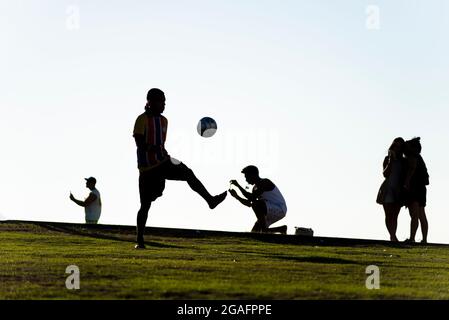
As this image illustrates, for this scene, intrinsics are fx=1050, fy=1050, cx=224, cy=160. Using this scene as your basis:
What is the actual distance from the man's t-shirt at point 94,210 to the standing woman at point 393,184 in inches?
249

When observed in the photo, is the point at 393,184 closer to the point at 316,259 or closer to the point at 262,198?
the point at 262,198

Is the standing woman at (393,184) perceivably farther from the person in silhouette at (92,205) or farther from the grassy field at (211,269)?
the person in silhouette at (92,205)

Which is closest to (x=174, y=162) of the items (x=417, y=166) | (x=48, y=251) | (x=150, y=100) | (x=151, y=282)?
(x=150, y=100)

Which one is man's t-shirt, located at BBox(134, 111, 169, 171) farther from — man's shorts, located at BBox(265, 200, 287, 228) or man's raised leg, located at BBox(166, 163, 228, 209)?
man's shorts, located at BBox(265, 200, 287, 228)

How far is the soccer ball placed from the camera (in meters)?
17.2

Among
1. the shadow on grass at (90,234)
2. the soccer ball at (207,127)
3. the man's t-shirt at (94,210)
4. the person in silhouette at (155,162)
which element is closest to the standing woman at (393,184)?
the soccer ball at (207,127)

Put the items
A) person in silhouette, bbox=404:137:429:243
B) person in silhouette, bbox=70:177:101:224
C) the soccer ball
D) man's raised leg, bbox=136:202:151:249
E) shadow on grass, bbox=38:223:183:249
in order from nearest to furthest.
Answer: man's raised leg, bbox=136:202:151:249 < shadow on grass, bbox=38:223:183:249 < the soccer ball < person in silhouette, bbox=404:137:429:243 < person in silhouette, bbox=70:177:101:224

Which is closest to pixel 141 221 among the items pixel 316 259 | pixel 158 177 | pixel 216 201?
pixel 158 177

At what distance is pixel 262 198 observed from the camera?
68.5 ft

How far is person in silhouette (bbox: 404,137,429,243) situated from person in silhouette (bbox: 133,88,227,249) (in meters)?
5.93

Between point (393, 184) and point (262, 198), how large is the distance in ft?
8.53

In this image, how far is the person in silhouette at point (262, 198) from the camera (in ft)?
68.4

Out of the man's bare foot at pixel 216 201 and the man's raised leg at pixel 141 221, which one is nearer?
the man's bare foot at pixel 216 201

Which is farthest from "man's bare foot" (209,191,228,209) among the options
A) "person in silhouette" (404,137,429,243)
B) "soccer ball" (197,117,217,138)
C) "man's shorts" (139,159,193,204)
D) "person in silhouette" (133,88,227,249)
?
"person in silhouette" (404,137,429,243)
